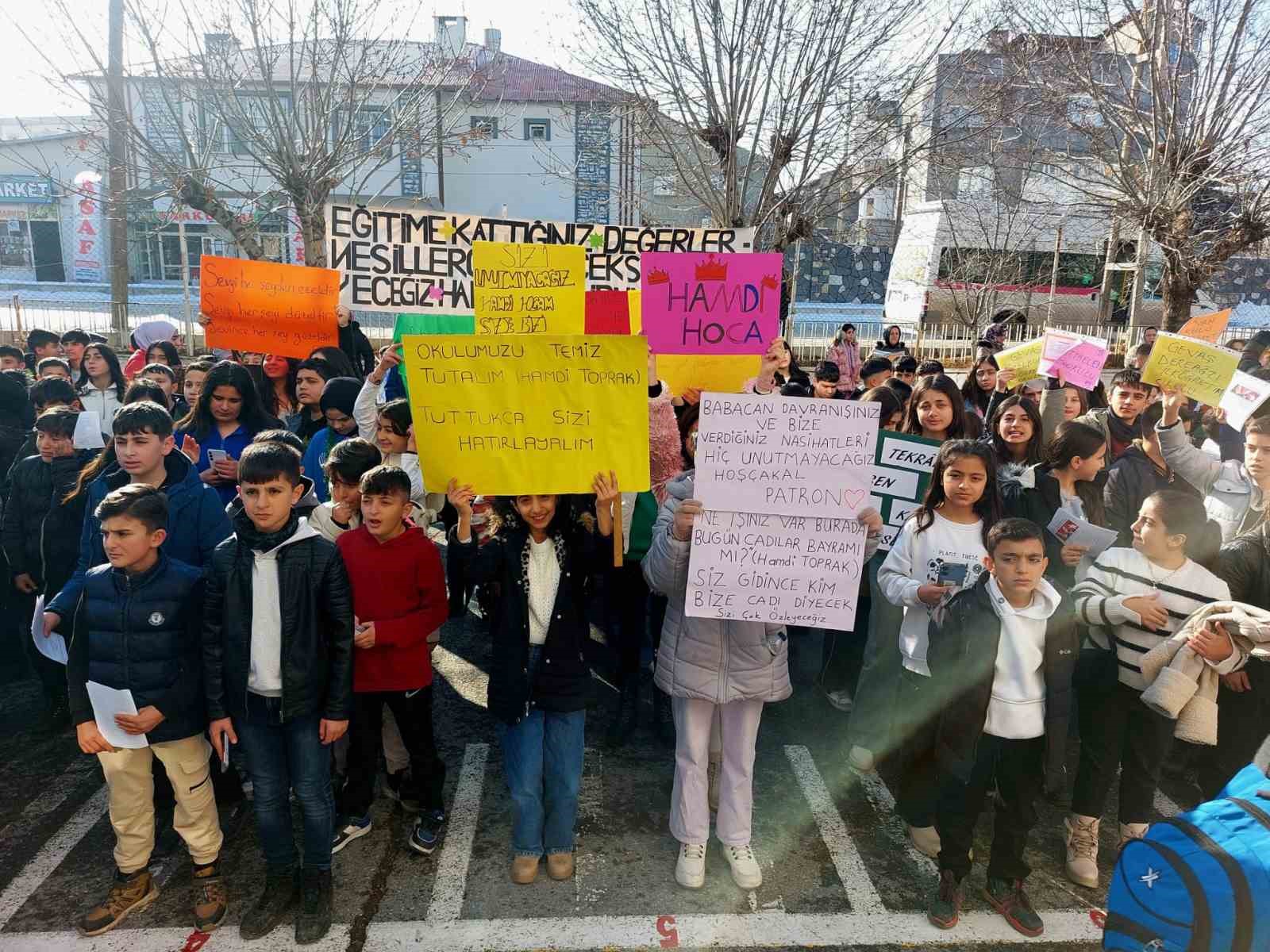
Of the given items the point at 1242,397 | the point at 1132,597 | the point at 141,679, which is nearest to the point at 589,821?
the point at 141,679

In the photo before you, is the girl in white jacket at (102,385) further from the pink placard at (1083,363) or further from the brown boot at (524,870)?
the pink placard at (1083,363)

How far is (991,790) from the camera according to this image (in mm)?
4125

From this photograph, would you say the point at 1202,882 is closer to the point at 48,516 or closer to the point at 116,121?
the point at 48,516

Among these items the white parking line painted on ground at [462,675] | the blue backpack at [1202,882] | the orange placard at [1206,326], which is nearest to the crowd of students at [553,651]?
the blue backpack at [1202,882]

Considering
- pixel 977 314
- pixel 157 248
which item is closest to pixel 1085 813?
pixel 977 314

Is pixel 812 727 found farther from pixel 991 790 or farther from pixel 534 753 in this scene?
pixel 534 753

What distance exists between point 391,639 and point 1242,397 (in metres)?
5.07

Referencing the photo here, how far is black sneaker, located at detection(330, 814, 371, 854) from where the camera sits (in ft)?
11.9

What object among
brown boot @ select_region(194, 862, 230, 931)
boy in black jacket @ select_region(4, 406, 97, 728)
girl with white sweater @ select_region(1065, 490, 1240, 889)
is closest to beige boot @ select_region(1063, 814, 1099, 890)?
girl with white sweater @ select_region(1065, 490, 1240, 889)

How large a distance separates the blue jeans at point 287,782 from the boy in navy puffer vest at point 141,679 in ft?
0.76

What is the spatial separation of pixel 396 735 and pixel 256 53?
37.1 feet

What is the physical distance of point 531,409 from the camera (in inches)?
129

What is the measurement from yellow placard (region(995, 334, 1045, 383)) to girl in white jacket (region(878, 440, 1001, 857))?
282 centimetres

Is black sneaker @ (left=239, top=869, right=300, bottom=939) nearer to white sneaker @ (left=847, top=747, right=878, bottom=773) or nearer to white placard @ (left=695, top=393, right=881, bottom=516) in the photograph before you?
white placard @ (left=695, top=393, right=881, bottom=516)
